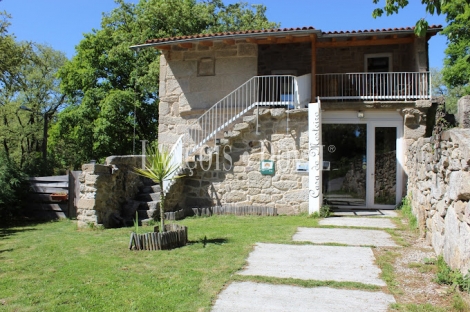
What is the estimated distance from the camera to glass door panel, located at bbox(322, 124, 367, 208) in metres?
11.7

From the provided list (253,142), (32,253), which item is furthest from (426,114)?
(32,253)

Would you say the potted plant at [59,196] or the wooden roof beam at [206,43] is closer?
the potted plant at [59,196]

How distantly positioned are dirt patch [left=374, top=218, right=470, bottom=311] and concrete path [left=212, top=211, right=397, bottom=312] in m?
0.22

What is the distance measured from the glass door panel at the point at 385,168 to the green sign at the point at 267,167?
10.9ft

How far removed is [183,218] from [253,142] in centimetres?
283

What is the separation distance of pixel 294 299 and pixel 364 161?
841 centimetres

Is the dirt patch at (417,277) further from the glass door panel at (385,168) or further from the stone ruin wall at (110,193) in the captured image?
the stone ruin wall at (110,193)

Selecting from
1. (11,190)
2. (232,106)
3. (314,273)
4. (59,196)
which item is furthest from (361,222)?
(11,190)

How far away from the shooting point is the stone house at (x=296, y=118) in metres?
10.7

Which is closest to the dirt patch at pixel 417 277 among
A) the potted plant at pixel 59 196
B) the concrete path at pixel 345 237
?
the concrete path at pixel 345 237

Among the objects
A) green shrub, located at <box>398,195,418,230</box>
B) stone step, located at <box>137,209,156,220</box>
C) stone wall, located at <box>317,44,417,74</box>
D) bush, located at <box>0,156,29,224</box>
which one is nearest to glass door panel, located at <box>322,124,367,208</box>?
green shrub, located at <box>398,195,418,230</box>

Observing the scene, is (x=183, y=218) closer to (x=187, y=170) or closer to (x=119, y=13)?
(x=187, y=170)

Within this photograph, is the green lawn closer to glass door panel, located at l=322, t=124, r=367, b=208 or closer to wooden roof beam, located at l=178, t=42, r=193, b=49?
glass door panel, located at l=322, t=124, r=367, b=208

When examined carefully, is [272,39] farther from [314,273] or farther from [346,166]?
[314,273]
